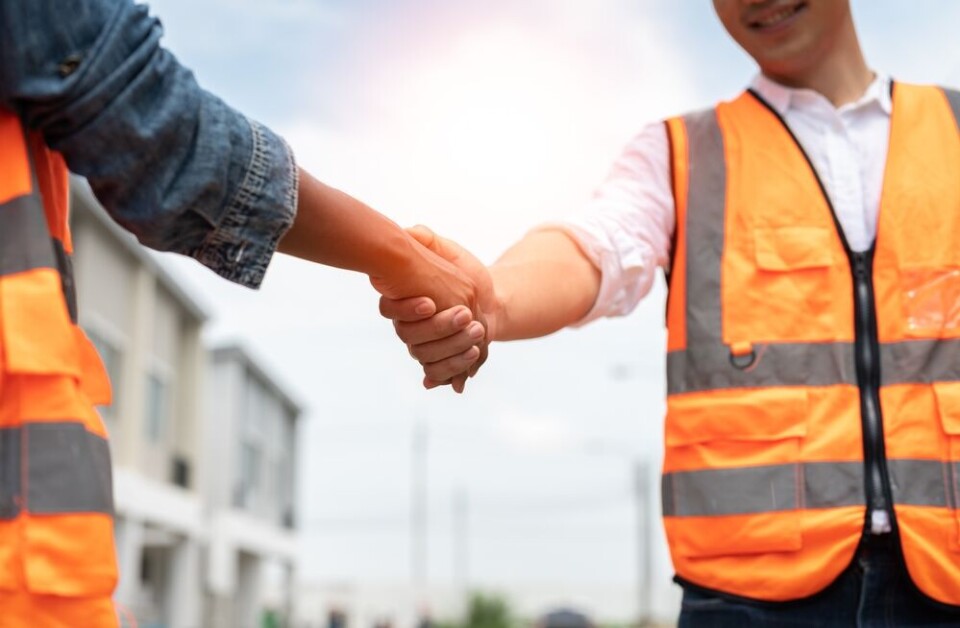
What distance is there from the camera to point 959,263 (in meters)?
2.47

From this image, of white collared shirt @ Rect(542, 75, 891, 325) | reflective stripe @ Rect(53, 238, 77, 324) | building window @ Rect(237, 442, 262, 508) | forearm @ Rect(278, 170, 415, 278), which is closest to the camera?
reflective stripe @ Rect(53, 238, 77, 324)

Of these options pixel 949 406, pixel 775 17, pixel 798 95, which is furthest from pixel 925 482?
pixel 775 17

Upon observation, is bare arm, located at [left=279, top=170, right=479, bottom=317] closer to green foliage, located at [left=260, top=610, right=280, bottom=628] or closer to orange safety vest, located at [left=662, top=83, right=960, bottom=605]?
orange safety vest, located at [left=662, top=83, right=960, bottom=605]

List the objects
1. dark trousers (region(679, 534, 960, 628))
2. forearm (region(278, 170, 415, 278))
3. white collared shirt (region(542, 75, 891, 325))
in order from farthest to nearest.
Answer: white collared shirt (region(542, 75, 891, 325)), dark trousers (region(679, 534, 960, 628)), forearm (region(278, 170, 415, 278))

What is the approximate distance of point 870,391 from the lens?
7.91 feet

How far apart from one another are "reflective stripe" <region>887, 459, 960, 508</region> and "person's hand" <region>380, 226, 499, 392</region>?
2.89 ft

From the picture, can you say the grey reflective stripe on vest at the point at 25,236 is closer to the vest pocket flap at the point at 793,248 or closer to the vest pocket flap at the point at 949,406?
the vest pocket flap at the point at 793,248

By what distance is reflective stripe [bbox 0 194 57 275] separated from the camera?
150cm

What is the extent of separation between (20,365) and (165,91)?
16.7 inches

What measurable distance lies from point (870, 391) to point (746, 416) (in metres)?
0.25

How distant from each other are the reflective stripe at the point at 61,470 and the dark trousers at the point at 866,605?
1352 millimetres

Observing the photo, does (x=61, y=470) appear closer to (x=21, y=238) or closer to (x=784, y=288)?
(x=21, y=238)

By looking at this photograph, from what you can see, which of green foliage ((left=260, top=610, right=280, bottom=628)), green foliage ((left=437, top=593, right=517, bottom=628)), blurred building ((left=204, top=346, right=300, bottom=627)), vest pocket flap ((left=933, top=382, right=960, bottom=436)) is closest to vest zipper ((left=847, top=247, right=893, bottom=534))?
vest pocket flap ((left=933, top=382, right=960, bottom=436))

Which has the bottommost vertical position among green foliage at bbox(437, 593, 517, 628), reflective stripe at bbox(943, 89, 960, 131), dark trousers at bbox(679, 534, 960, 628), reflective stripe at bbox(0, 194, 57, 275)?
green foliage at bbox(437, 593, 517, 628)
